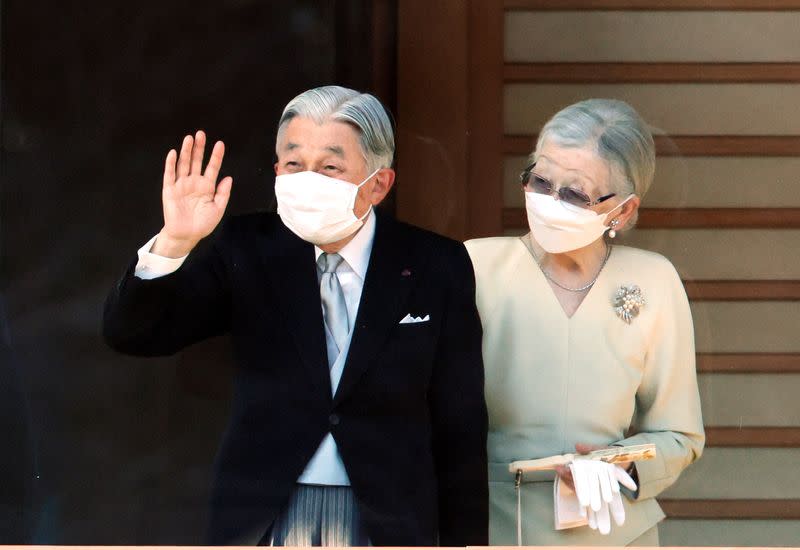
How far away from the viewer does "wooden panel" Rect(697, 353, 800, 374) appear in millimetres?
3625

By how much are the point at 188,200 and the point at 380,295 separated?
53cm

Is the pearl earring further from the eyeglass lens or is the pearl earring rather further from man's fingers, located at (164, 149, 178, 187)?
man's fingers, located at (164, 149, 178, 187)

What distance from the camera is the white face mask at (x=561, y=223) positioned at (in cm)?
338

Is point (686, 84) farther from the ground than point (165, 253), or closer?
farther from the ground

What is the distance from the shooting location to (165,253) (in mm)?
3252

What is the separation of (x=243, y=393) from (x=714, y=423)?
1210 millimetres

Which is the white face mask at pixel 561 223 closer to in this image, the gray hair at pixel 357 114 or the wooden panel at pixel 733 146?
the wooden panel at pixel 733 146

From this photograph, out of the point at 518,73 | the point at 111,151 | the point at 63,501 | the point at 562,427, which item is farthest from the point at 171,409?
the point at 518,73

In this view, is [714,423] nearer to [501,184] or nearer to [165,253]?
[501,184]

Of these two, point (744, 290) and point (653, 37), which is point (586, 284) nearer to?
point (744, 290)

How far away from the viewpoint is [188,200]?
11.2ft

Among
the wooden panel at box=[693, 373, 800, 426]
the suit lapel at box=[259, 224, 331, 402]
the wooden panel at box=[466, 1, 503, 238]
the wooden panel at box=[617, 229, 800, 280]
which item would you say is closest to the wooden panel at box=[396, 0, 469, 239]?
the wooden panel at box=[466, 1, 503, 238]

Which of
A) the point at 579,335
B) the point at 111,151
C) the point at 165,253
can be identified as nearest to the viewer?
the point at 165,253

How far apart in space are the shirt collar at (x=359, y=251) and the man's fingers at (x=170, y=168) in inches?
16.6
